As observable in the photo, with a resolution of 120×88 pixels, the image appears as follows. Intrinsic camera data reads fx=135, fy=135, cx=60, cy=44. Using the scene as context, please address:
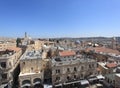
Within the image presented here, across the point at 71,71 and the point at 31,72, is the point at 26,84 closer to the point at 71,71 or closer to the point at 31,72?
the point at 31,72

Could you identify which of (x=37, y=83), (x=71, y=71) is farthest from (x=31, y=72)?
(x=71, y=71)

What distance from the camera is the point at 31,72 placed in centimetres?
4322

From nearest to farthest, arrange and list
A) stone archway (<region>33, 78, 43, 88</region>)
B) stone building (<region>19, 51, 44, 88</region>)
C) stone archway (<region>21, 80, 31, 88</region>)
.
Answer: stone archway (<region>21, 80, 31, 88</region>), stone building (<region>19, 51, 44, 88</region>), stone archway (<region>33, 78, 43, 88</region>)

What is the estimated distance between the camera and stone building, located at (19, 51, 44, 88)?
40406mm

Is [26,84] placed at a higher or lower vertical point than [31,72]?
lower

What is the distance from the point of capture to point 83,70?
A: 4581cm

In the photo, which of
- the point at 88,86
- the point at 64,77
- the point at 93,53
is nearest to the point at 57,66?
the point at 64,77

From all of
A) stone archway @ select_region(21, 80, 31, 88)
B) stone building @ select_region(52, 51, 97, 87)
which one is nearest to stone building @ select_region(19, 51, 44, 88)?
stone archway @ select_region(21, 80, 31, 88)

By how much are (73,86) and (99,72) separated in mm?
13150

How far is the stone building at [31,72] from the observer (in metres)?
40.4

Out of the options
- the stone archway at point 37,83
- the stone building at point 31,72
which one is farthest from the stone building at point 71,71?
the stone building at point 31,72

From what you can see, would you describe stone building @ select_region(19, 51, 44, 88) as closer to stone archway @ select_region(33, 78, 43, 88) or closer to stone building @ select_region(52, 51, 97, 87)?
stone archway @ select_region(33, 78, 43, 88)

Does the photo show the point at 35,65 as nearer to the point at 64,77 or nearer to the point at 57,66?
the point at 57,66

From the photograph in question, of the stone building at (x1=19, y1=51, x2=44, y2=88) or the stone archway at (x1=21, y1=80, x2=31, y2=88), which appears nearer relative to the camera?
the stone archway at (x1=21, y1=80, x2=31, y2=88)
